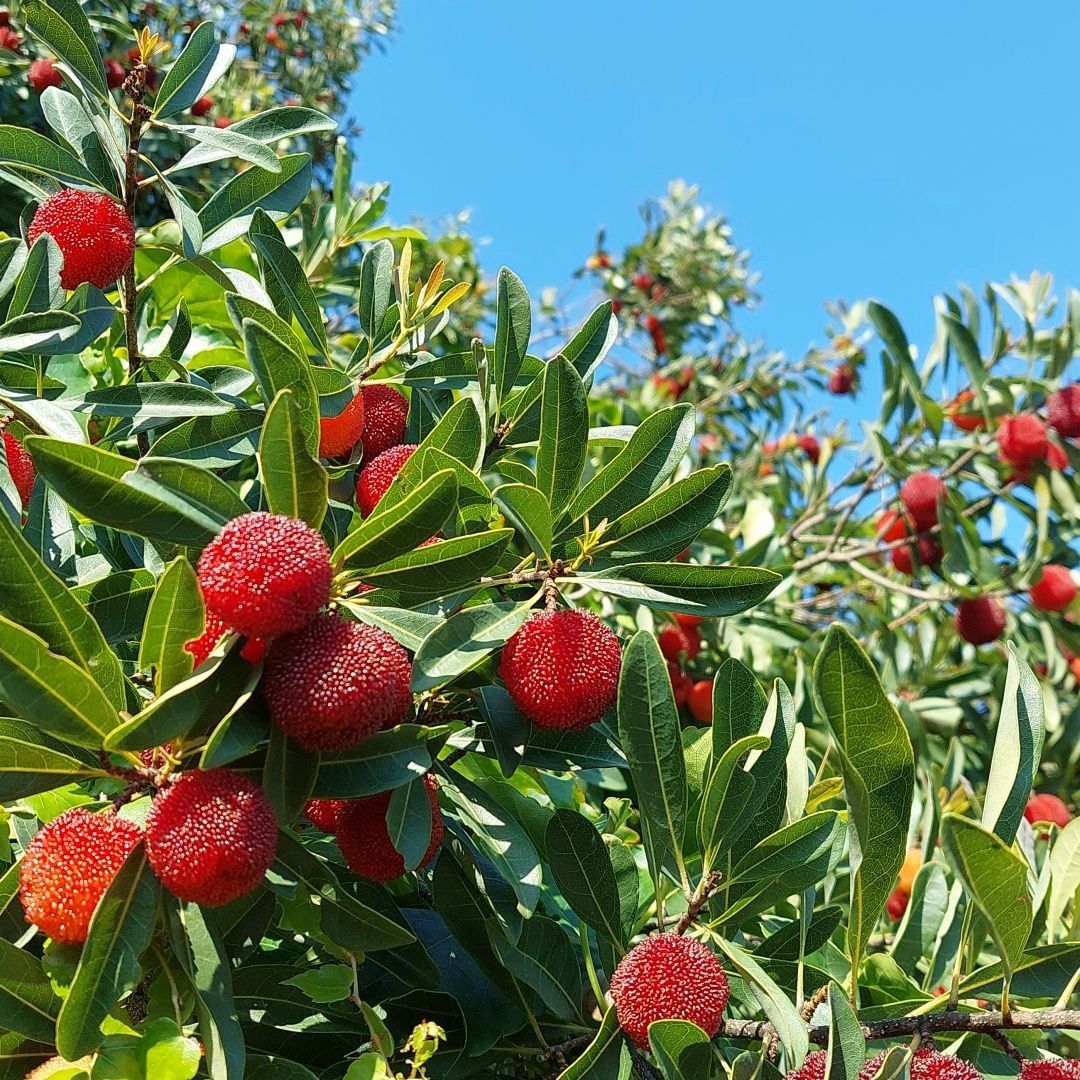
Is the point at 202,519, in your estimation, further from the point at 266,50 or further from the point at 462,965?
the point at 266,50

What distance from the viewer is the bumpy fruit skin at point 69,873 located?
829 millimetres

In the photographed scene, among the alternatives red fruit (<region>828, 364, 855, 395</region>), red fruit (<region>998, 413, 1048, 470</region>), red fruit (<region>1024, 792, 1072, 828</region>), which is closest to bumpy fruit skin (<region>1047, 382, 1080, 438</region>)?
red fruit (<region>998, 413, 1048, 470</region>)

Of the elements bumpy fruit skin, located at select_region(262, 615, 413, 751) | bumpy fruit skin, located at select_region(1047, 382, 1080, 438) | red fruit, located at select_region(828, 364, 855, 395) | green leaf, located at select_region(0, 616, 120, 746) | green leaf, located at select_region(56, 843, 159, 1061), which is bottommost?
green leaf, located at select_region(56, 843, 159, 1061)

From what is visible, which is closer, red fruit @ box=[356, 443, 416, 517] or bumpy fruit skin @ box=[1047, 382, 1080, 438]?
red fruit @ box=[356, 443, 416, 517]

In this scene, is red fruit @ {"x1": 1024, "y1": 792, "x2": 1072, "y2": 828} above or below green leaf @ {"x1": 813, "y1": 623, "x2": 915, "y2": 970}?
below

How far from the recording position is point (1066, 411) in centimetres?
315

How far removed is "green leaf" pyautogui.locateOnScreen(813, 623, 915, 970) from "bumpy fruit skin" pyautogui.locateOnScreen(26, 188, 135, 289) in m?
0.94

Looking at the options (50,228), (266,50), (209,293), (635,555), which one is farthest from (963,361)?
(266,50)

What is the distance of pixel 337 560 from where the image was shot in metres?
0.94

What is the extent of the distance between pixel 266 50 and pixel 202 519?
6259 millimetres

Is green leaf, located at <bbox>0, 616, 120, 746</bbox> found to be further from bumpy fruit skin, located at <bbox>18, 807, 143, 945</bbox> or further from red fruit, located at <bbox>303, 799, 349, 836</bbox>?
red fruit, located at <bbox>303, 799, 349, 836</bbox>

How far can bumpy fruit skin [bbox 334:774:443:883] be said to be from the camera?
3.22 ft

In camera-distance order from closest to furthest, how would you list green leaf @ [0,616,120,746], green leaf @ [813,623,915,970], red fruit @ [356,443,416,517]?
1. green leaf @ [0,616,120,746]
2. green leaf @ [813,623,915,970]
3. red fruit @ [356,443,416,517]

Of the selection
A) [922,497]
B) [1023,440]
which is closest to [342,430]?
[922,497]
